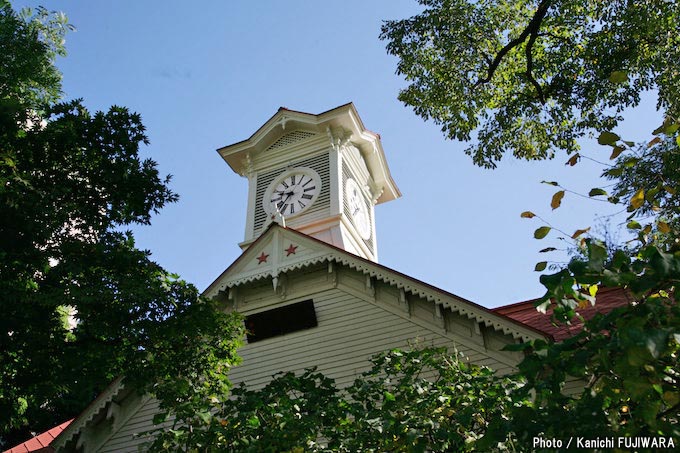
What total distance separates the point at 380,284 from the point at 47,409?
1736cm

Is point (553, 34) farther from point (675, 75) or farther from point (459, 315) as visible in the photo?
point (459, 315)

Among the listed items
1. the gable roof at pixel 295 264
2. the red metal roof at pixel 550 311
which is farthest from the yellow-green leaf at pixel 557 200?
the gable roof at pixel 295 264

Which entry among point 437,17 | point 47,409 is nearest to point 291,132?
point 437,17

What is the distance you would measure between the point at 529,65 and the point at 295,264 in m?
6.93

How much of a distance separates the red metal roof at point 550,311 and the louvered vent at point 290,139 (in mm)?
9817

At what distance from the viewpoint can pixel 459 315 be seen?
39.7 feet

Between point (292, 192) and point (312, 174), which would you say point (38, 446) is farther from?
point (312, 174)

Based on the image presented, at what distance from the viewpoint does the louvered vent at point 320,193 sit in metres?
19.1

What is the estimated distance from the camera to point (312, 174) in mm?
20172

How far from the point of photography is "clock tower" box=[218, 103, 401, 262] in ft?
62.5

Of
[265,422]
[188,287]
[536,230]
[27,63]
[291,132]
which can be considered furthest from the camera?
[291,132]

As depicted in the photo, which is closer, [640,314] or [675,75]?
[640,314]

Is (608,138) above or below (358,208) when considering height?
below

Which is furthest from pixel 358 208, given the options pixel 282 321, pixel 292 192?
pixel 282 321
